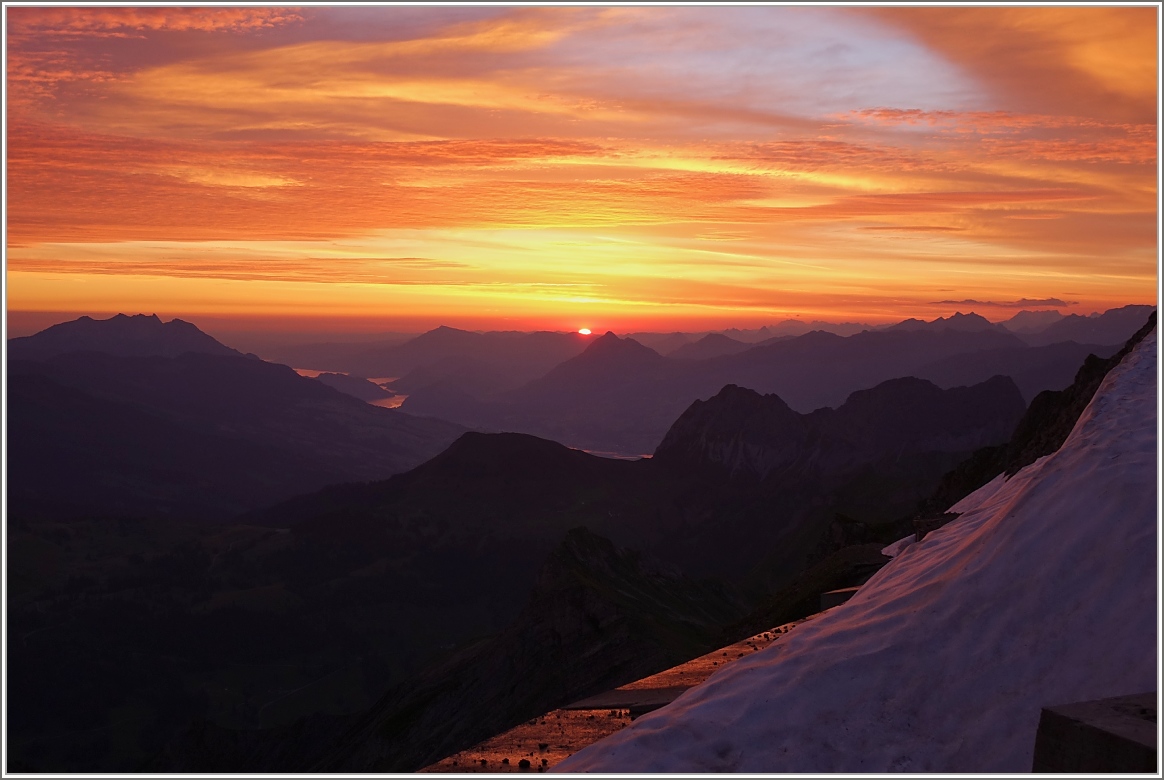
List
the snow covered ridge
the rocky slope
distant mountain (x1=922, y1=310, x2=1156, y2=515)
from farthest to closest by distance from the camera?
the rocky slope, distant mountain (x1=922, y1=310, x2=1156, y2=515), the snow covered ridge

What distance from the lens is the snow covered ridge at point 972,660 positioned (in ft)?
49.9

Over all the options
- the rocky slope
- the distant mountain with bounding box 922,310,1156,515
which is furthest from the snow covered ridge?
the rocky slope

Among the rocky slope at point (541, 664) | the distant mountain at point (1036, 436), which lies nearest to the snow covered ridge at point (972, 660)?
the distant mountain at point (1036, 436)

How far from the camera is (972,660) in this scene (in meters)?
16.5

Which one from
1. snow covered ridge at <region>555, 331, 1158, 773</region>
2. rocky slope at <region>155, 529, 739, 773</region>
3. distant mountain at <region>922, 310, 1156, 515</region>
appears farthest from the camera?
rocky slope at <region>155, 529, 739, 773</region>

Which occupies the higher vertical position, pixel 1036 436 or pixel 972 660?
pixel 1036 436

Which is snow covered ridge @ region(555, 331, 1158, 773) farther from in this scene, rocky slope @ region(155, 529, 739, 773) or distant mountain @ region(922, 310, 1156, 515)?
rocky slope @ region(155, 529, 739, 773)

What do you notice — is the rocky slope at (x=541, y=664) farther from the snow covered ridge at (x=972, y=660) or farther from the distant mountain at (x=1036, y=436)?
the snow covered ridge at (x=972, y=660)

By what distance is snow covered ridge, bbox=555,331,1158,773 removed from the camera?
1522cm

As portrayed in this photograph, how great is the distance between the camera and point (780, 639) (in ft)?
70.0

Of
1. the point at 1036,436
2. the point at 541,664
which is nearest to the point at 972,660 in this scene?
the point at 1036,436

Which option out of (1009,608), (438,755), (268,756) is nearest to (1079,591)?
(1009,608)

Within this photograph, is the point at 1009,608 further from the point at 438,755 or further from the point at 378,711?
the point at 378,711

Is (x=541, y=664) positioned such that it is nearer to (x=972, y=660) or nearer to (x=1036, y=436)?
(x=1036, y=436)
